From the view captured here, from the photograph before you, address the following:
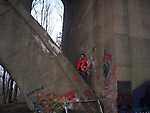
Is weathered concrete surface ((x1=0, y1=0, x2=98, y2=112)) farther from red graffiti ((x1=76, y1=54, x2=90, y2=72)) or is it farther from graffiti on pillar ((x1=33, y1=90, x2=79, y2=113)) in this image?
red graffiti ((x1=76, y1=54, x2=90, y2=72))

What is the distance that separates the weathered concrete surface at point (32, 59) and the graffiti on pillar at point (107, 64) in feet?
3.80

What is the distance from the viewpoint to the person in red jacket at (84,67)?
9734 millimetres

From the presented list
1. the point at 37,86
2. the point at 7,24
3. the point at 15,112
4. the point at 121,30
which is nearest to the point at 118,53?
the point at 121,30

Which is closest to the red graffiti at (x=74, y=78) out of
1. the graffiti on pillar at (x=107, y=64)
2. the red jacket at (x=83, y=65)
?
the red jacket at (x=83, y=65)

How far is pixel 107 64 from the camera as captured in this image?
27.8ft

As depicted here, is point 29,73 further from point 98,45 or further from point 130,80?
point 130,80

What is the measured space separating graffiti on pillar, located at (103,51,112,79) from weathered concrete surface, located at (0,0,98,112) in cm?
116

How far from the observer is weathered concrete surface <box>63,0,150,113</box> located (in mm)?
8141

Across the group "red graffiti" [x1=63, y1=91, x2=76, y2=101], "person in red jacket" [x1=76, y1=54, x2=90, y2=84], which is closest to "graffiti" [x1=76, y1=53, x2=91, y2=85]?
"person in red jacket" [x1=76, y1=54, x2=90, y2=84]

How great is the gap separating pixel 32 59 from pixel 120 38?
3.96 meters

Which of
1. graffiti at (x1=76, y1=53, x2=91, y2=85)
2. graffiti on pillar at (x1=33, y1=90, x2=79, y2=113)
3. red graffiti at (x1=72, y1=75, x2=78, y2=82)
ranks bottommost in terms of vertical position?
graffiti on pillar at (x1=33, y1=90, x2=79, y2=113)

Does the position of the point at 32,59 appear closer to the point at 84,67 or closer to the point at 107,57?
the point at 84,67

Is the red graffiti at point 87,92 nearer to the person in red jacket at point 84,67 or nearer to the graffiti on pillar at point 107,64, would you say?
the person in red jacket at point 84,67

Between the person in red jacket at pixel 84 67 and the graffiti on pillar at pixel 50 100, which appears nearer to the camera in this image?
the graffiti on pillar at pixel 50 100
